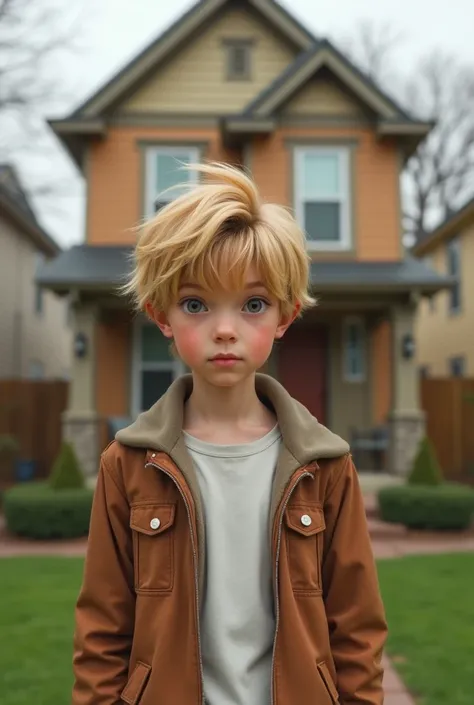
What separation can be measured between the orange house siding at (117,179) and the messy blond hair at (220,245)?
10.4 m

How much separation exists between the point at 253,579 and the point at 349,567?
0.76 feet

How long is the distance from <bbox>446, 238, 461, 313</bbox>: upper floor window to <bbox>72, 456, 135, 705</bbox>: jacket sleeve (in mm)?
17738

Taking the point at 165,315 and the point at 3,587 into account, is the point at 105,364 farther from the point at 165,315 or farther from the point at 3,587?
the point at 165,315

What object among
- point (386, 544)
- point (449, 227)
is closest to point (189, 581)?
point (386, 544)

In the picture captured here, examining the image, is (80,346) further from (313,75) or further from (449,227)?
(449,227)

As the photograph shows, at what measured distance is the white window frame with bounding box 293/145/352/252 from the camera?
1145 centimetres

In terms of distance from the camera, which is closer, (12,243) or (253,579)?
(253,579)

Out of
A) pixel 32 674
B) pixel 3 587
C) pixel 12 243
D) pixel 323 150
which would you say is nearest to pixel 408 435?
pixel 323 150

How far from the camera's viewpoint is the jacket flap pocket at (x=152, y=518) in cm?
Result: 155

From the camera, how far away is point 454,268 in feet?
60.9

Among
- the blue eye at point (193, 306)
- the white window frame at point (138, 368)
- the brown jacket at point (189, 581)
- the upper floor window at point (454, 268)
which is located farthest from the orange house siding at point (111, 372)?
the blue eye at point (193, 306)

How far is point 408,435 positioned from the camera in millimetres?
10820

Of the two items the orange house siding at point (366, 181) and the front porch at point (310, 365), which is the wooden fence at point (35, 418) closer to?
the front porch at point (310, 365)

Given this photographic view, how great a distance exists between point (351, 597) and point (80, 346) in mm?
9810
